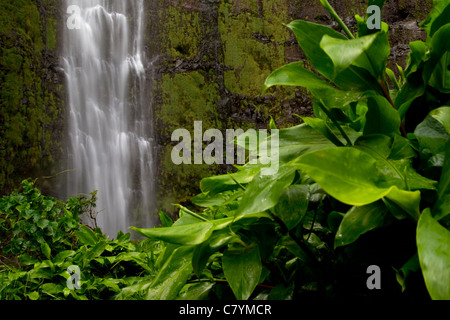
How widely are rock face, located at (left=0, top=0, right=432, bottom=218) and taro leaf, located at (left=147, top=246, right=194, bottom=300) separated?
581cm

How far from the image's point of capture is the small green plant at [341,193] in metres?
0.43

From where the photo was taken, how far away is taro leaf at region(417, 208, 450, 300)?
0.34 m

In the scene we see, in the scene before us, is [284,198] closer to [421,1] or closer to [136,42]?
[136,42]

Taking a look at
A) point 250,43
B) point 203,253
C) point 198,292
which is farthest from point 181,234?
point 250,43

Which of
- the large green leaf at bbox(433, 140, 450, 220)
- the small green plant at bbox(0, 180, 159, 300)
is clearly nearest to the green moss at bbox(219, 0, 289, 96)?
the small green plant at bbox(0, 180, 159, 300)

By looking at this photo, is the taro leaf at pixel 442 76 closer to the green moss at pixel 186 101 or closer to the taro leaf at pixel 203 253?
the taro leaf at pixel 203 253

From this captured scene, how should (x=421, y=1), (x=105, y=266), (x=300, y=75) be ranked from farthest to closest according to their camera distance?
1. (x=421, y=1)
2. (x=105, y=266)
3. (x=300, y=75)

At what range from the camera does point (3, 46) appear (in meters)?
5.04

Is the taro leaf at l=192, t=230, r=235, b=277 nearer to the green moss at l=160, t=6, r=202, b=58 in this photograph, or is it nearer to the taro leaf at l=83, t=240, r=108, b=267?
the taro leaf at l=83, t=240, r=108, b=267

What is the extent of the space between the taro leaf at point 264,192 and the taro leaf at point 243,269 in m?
0.09

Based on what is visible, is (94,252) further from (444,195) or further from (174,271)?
(444,195)

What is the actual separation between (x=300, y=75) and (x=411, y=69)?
204 millimetres

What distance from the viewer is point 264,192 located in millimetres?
462

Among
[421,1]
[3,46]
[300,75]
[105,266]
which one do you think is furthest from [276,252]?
[421,1]
